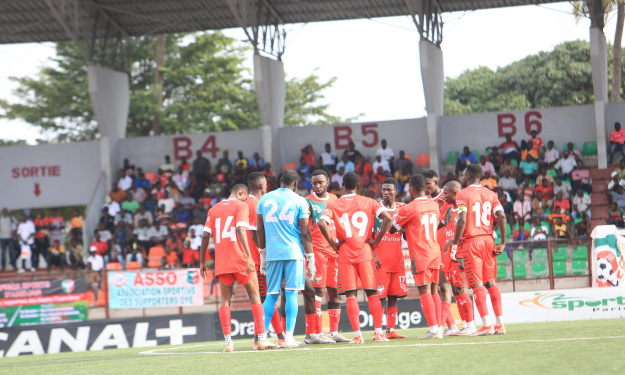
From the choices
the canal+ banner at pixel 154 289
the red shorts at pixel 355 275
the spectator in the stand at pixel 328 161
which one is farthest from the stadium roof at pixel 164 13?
the red shorts at pixel 355 275

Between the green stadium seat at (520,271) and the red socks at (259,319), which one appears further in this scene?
the green stadium seat at (520,271)

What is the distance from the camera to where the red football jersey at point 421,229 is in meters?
10.6

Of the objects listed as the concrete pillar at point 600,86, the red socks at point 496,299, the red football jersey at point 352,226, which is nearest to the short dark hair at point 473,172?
the red football jersey at point 352,226

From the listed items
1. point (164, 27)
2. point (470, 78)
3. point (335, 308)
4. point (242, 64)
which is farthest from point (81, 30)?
point (470, 78)

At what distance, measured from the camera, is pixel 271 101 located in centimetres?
2923

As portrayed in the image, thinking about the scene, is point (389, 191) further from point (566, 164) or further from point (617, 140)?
point (617, 140)

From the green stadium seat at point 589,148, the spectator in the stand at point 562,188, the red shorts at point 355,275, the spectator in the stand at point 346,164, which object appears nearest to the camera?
the red shorts at point 355,275

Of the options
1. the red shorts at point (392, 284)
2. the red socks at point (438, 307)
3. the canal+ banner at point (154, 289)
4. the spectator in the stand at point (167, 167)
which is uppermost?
the spectator in the stand at point (167, 167)

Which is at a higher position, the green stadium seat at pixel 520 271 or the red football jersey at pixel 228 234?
the red football jersey at pixel 228 234

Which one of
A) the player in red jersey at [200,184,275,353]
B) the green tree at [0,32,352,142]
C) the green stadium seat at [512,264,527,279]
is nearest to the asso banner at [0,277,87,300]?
the green stadium seat at [512,264,527,279]

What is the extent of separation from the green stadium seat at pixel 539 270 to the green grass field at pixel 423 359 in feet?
26.8

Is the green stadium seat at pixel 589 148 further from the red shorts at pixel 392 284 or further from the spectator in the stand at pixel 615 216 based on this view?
the red shorts at pixel 392 284

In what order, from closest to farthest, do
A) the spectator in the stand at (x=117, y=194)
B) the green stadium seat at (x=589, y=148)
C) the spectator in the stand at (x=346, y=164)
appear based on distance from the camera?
1. the green stadium seat at (x=589, y=148)
2. the spectator in the stand at (x=346, y=164)
3. the spectator in the stand at (x=117, y=194)

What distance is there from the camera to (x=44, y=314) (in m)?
19.6
